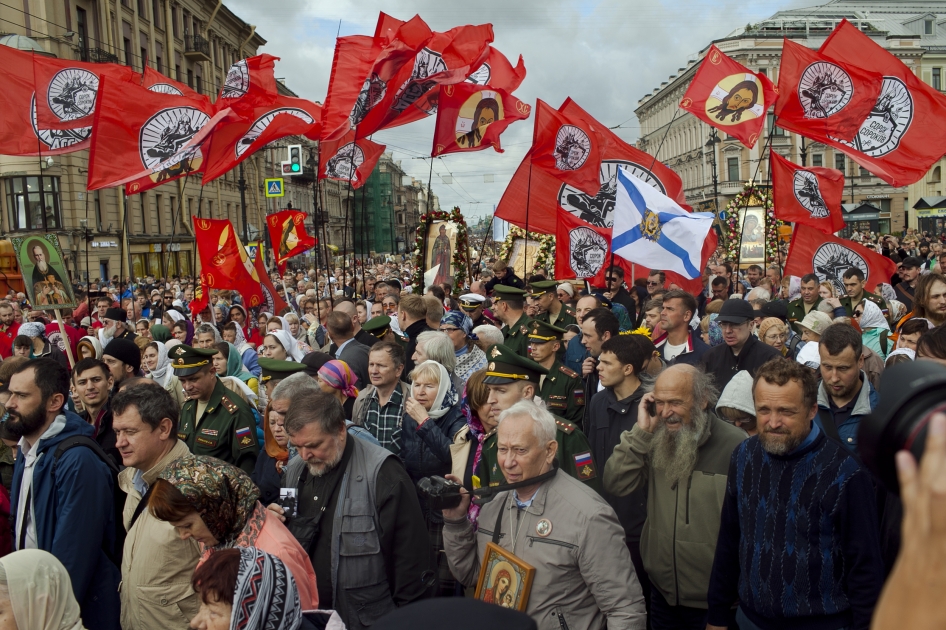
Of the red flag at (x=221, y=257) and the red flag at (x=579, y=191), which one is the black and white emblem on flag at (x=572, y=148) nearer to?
the red flag at (x=579, y=191)

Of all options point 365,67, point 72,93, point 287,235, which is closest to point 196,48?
point 287,235

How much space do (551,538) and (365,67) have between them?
392 inches

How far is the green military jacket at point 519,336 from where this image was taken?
27.5ft

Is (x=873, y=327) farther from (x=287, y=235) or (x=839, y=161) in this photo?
(x=839, y=161)

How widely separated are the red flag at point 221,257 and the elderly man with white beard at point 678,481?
31.7ft

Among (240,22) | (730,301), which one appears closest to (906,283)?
(730,301)

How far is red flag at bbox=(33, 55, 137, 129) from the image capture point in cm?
1030

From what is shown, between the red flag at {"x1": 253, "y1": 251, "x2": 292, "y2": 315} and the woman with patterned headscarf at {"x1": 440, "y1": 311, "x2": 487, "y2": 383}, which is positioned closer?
the woman with patterned headscarf at {"x1": 440, "y1": 311, "x2": 487, "y2": 383}

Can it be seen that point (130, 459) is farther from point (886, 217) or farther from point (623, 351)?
point (886, 217)

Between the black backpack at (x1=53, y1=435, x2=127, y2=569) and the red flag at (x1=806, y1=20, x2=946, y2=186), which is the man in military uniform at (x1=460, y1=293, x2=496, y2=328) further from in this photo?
the black backpack at (x1=53, y1=435, x2=127, y2=569)

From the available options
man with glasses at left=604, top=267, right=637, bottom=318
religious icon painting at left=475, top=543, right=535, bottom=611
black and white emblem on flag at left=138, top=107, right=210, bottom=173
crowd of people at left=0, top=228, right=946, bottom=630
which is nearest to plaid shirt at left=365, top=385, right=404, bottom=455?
crowd of people at left=0, top=228, right=946, bottom=630

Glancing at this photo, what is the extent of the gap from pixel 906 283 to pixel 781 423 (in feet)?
34.5

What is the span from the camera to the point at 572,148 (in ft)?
40.2

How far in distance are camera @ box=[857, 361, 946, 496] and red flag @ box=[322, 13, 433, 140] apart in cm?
1037
